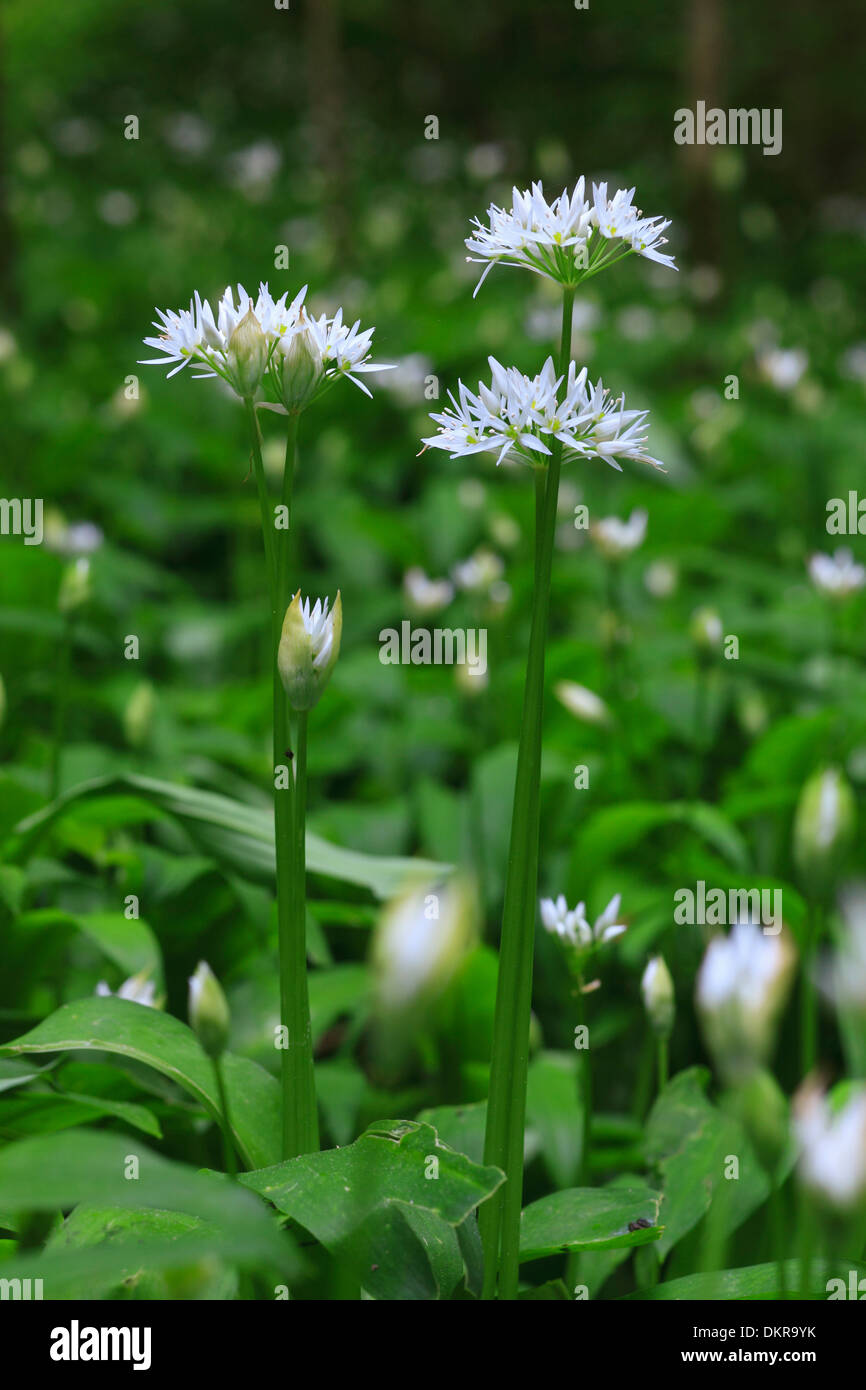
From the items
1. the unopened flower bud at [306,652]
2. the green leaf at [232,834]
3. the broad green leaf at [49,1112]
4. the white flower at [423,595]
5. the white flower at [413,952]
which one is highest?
the white flower at [423,595]

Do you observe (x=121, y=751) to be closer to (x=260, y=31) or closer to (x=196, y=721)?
(x=196, y=721)

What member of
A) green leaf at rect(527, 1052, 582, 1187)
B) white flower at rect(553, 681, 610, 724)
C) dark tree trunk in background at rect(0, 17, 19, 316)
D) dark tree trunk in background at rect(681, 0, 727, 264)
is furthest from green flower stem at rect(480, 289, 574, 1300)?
dark tree trunk in background at rect(681, 0, 727, 264)

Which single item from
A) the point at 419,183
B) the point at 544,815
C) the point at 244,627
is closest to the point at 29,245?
the point at 419,183

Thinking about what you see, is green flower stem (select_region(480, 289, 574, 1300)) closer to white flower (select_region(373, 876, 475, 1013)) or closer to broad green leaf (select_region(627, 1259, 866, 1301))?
broad green leaf (select_region(627, 1259, 866, 1301))

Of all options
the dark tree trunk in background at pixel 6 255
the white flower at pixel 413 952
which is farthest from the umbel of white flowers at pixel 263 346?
the dark tree trunk in background at pixel 6 255

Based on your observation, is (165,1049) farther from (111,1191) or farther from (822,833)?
(822,833)

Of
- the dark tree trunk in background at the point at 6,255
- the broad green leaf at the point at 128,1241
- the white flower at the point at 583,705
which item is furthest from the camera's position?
the dark tree trunk in background at the point at 6,255

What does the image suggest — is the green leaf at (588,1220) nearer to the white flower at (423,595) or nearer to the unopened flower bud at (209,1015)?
the unopened flower bud at (209,1015)
